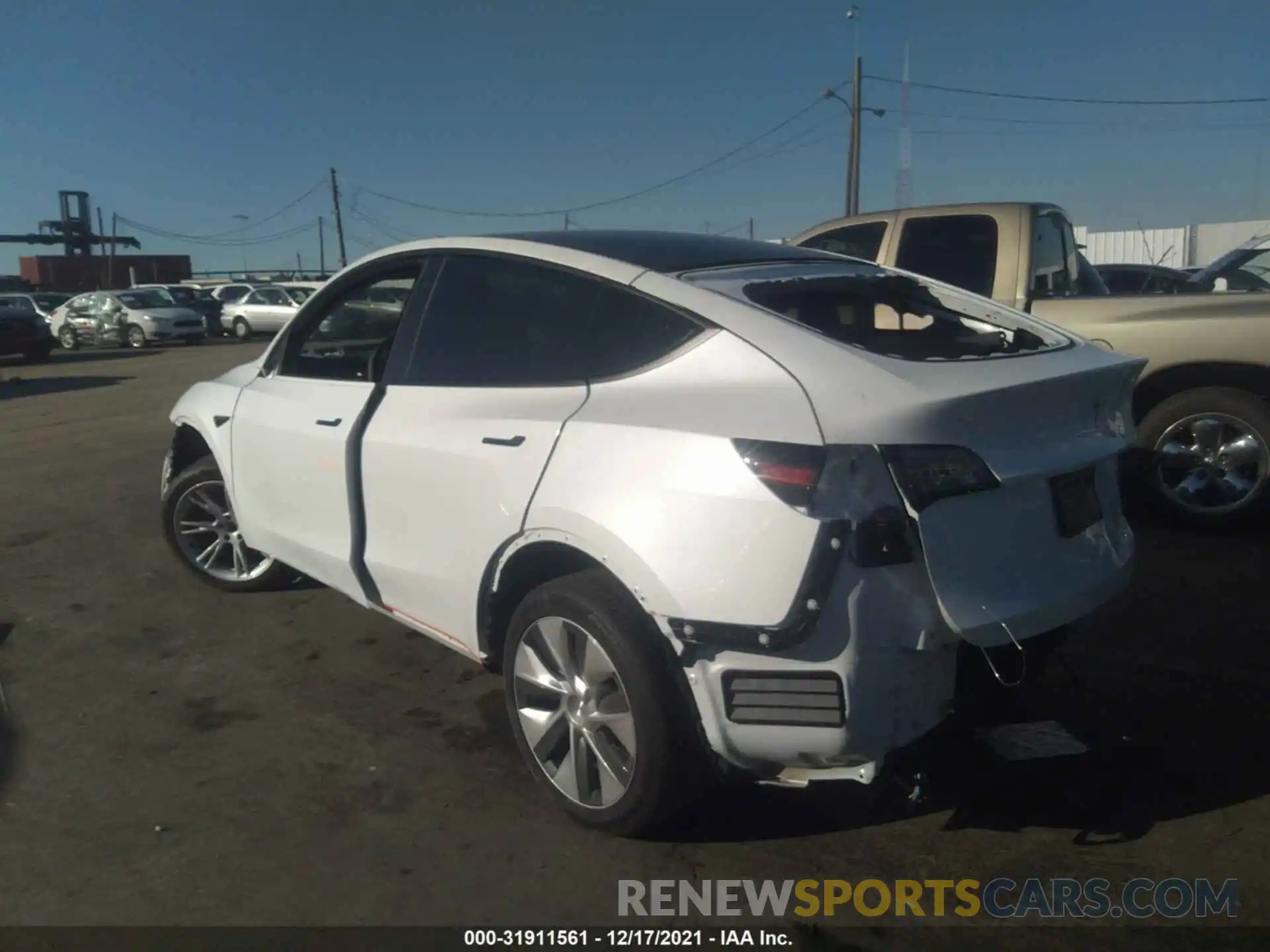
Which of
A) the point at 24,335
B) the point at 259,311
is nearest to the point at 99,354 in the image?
the point at 24,335

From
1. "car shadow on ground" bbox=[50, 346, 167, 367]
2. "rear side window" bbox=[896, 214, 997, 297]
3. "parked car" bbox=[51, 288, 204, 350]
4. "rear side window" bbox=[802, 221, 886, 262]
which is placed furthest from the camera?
"parked car" bbox=[51, 288, 204, 350]

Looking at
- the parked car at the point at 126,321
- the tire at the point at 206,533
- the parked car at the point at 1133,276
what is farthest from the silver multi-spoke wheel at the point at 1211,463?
the parked car at the point at 126,321

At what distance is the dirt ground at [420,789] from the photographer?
2947mm

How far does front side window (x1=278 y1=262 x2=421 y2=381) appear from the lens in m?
4.07

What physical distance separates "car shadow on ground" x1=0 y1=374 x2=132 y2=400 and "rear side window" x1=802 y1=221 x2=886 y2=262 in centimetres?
1297

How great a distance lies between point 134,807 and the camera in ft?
11.1

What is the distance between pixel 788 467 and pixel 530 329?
1229 millimetres

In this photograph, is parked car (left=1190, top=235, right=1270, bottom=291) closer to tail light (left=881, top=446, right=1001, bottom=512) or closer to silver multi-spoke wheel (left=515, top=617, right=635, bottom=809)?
tail light (left=881, top=446, right=1001, bottom=512)

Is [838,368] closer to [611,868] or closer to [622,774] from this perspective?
[622,774]

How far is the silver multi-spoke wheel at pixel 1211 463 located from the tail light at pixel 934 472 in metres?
3.98

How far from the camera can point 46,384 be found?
57.5ft

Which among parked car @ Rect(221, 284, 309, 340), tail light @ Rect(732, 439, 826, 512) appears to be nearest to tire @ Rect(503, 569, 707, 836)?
tail light @ Rect(732, 439, 826, 512)

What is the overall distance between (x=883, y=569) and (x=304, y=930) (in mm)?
1746

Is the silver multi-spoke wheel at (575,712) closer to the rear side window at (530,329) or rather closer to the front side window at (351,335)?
the rear side window at (530,329)
